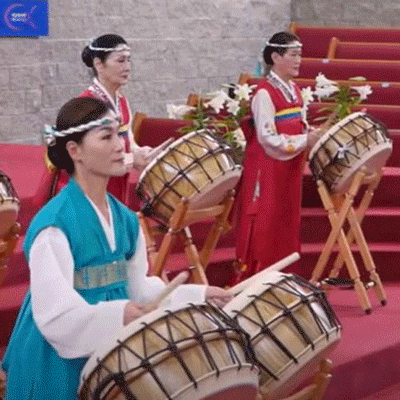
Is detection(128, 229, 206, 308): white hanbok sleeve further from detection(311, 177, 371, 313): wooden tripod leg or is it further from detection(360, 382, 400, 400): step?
detection(311, 177, 371, 313): wooden tripod leg

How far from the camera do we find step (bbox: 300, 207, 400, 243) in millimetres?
6734

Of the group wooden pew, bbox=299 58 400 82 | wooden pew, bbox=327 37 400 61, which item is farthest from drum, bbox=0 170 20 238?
wooden pew, bbox=327 37 400 61

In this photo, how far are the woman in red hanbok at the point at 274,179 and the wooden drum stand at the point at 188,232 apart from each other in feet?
2.09

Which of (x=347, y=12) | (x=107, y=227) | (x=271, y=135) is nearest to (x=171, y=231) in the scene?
(x=271, y=135)

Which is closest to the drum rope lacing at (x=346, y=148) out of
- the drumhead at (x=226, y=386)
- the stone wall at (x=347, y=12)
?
the drumhead at (x=226, y=386)

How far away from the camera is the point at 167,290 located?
9.29 feet

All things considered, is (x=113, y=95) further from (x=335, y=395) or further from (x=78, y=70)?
(x=78, y=70)

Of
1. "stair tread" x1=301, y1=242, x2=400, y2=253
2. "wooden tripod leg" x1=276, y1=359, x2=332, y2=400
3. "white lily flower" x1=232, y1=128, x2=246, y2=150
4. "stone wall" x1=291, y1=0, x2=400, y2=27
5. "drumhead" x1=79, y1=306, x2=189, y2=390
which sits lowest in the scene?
"stair tread" x1=301, y1=242, x2=400, y2=253

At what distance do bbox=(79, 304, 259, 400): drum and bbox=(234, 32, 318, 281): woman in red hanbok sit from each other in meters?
3.10

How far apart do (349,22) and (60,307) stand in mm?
7604

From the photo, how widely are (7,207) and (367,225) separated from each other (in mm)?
3116

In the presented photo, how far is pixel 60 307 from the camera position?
2.92 meters
